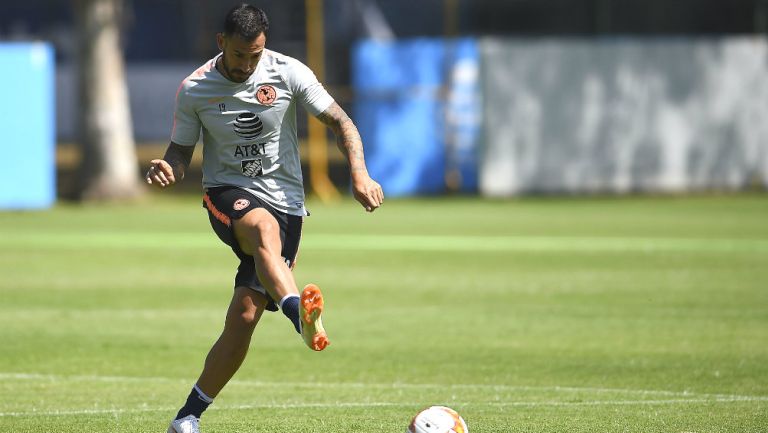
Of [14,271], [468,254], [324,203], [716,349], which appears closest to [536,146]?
[324,203]

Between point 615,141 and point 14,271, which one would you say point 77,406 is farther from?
point 615,141

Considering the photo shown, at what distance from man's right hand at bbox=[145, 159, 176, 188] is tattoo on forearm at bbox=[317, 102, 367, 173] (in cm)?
94

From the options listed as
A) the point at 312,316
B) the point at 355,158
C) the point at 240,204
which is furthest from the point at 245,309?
the point at 355,158

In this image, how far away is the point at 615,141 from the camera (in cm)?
3303

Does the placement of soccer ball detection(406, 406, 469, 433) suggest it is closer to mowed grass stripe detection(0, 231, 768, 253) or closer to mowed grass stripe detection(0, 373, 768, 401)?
mowed grass stripe detection(0, 373, 768, 401)

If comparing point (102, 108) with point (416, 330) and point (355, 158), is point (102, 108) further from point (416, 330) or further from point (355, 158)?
point (355, 158)

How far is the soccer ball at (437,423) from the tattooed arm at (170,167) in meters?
1.96

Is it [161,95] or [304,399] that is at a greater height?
[304,399]

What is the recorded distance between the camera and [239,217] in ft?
26.5

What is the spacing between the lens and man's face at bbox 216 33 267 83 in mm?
7996

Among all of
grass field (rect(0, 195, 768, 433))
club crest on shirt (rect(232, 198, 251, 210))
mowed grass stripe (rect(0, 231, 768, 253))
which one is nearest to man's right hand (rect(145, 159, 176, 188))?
club crest on shirt (rect(232, 198, 251, 210))

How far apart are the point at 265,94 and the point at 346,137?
0.52m

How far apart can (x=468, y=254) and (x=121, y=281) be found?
5292mm

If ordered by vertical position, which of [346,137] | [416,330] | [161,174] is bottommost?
[416,330]
